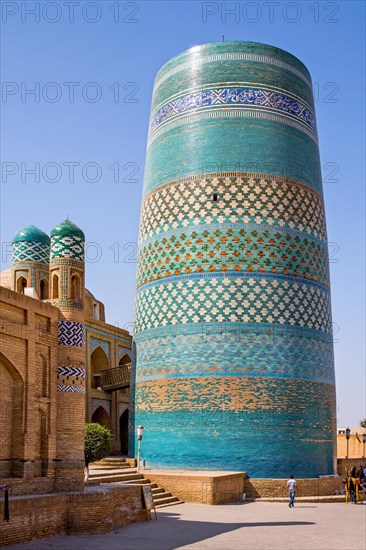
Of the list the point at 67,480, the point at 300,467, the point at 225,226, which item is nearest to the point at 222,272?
the point at 225,226

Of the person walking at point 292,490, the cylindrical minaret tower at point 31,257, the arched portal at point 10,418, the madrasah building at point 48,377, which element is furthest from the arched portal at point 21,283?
the person walking at point 292,490

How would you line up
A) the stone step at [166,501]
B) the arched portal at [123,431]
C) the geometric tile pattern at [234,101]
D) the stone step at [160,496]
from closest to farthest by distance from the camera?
the stone step at [166,501] < the stone step at [160,496] < the geometric tile pattern at [234,101] < the arched portal at [123,431]

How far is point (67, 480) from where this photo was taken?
1081cm

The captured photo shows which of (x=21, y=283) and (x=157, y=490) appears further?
(x=21, y=283)

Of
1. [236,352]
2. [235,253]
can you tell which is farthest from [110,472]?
[235,253]

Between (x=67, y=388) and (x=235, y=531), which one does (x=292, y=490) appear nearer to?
(x=235, y=531)

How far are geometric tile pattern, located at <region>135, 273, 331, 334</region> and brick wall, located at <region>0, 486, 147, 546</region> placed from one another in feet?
15.6

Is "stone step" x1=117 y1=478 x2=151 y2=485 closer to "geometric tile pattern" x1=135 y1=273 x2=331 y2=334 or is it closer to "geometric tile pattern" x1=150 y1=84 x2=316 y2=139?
"geometric tile pattern" x1=135 y1=273 x2=331 y2=334

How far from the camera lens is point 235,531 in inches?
400

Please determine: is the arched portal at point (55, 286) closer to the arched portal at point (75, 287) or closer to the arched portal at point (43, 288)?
the arched portal at point (75, 287)

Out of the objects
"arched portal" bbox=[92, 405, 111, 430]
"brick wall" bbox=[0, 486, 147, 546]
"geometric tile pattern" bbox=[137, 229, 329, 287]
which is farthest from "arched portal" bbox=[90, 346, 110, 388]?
"brick wall" bbox=[0, 486, 147, 546]

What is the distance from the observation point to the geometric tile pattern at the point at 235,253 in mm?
15352

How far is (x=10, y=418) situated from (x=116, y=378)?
858cm

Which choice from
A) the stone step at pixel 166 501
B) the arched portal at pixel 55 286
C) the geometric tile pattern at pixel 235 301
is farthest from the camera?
the geometric tile pattern at pixel 235 301
